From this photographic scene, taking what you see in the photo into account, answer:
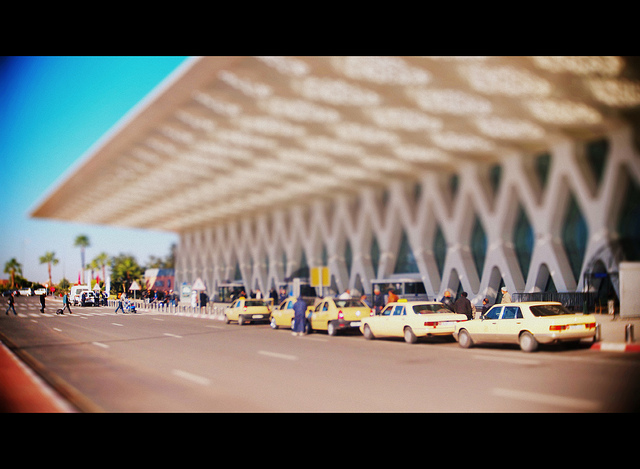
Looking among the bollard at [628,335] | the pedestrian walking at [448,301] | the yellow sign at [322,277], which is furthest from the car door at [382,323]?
the yellow sign at [322,277]

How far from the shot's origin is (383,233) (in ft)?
140

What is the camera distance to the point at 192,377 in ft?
33.7

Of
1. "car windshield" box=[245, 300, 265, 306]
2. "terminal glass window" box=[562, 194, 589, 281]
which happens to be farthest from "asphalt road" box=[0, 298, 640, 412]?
"terminal glass window" box=[562, 194, 589, 281]

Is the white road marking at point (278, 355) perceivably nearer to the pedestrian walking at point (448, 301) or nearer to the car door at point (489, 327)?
the car door at point (489, 327)

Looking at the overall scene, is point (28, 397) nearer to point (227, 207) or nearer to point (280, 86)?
point (280, 86)

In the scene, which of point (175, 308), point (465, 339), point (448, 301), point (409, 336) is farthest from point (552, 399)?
point (175, 308)

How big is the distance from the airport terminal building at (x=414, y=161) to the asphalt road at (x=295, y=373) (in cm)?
1024

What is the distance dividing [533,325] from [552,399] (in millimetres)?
6089

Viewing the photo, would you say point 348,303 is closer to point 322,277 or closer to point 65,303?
point 65,303

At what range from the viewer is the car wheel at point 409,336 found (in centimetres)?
1716

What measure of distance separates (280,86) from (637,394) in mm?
19526

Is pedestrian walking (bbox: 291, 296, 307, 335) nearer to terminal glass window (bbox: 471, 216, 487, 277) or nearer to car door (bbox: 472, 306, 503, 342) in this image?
car door (bbox: 472, 306, 503, 342)

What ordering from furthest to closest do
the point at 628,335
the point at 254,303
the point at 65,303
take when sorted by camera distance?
the point at 254,303 < the point at 628,335 < the point at 65,303
